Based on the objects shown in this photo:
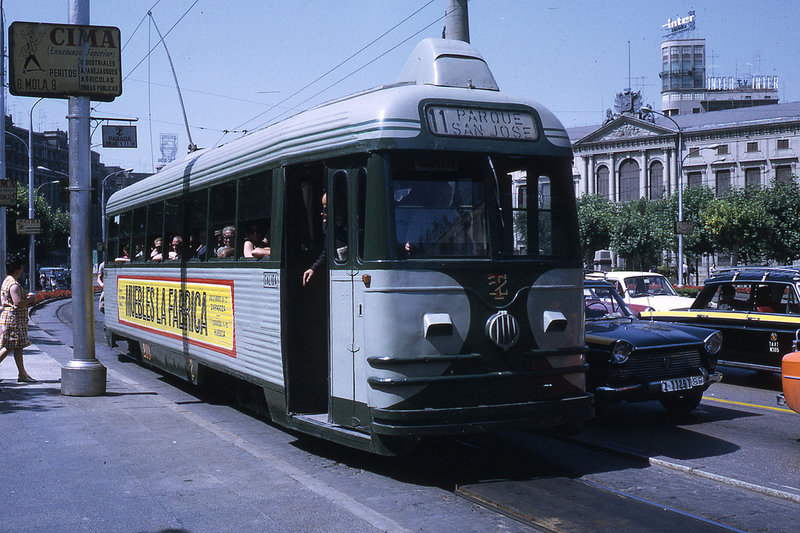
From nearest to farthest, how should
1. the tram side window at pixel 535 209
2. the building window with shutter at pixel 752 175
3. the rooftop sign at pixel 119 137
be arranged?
the tram side window at pixel 535 209
the rooftop sign at pixel 119 137
the building window with shutter at pixel 752 175

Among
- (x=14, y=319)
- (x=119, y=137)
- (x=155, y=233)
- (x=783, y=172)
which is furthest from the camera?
(x=783, y=172)

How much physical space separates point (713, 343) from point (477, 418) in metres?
4.22

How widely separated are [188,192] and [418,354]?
5.73 m

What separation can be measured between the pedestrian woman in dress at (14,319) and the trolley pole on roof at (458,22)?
7720mm

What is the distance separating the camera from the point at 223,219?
10.0 meters

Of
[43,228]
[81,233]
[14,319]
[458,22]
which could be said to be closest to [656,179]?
[43,228]

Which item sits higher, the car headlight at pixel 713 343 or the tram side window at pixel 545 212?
the tram side window at pixel 545 212

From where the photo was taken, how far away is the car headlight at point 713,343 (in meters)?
9.82

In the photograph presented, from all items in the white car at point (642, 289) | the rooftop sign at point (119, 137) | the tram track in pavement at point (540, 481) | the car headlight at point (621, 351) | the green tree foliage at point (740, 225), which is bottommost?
the tram track in pavement at point (540, 481)

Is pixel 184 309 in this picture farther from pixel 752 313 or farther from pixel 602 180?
pixel 602 180

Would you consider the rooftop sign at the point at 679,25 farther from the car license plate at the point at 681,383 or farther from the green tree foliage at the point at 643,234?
Result: the car license plate at the point at 681,383

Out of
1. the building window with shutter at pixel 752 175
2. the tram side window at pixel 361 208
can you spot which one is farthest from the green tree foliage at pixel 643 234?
the tram side window at pixel 361 208

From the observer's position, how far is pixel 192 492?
644cm

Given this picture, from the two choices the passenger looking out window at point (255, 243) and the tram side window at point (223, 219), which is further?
the tram side window at point (223, 219)
